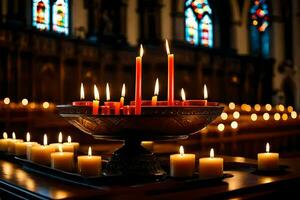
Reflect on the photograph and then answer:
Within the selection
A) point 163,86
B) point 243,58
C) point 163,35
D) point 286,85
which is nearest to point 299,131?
point 163,86

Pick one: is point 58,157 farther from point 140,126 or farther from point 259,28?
point 259,28

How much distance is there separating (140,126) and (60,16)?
1139 centimetres

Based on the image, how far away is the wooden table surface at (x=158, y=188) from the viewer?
167 centimetres

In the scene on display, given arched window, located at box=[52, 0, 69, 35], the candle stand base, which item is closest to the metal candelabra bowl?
the candle stand base

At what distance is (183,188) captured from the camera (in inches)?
73.0

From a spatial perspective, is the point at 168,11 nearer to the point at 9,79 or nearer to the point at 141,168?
the point at 9,79

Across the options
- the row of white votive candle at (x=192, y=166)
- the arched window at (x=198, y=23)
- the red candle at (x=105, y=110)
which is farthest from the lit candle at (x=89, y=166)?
the arched window at (x=198, y=23)

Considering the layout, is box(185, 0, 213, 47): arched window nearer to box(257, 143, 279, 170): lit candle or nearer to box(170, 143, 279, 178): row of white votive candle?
box(257, 143, 279, 170): lit candle

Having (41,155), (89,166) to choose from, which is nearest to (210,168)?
(89,166)

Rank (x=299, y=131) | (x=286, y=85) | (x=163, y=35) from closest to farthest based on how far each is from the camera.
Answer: (x=299, y=131) < (x=163, y=35) < (x=286, y=85)

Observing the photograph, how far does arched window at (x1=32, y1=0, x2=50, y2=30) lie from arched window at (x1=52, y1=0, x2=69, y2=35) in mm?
198

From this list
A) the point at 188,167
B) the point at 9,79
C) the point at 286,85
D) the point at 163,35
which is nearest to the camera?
the point at 188,167

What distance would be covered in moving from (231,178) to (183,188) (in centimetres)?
35

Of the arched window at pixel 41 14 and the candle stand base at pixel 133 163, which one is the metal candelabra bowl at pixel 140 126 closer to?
the candle stand base at pixel 133 163
